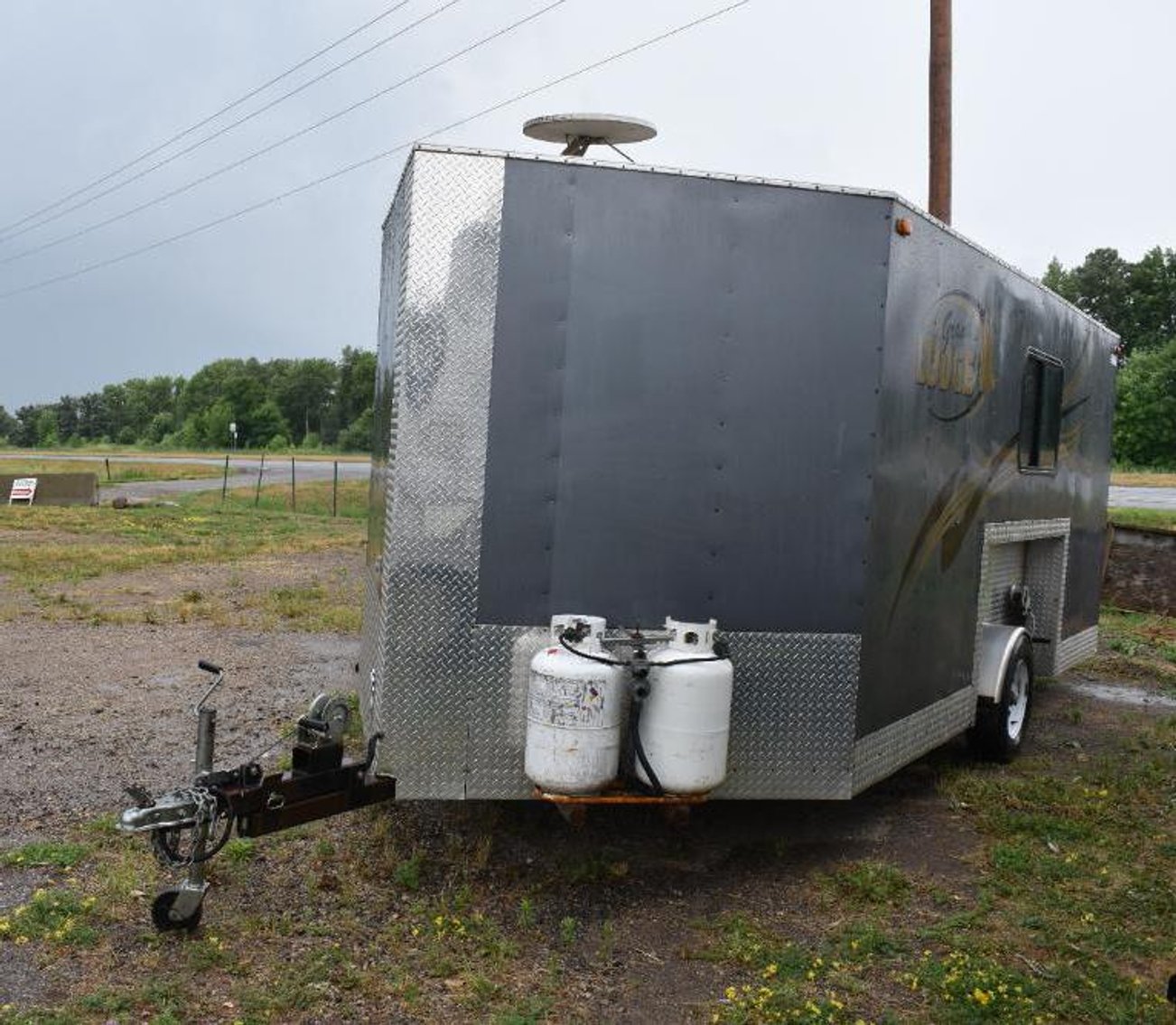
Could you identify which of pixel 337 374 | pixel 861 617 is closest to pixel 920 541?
pixel 861 617

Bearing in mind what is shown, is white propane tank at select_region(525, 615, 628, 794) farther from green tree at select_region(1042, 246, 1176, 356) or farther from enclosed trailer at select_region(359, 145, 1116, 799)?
green tree at select_region(1042, 246, 1176, 356)

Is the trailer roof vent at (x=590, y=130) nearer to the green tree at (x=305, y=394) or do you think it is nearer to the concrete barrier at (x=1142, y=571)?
the concrete barrier at (x=1142, y=571)

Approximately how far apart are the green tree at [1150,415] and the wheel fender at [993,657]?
169 ft

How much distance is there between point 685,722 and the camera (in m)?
4.74

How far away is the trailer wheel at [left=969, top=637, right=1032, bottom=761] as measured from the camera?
7.16 metres

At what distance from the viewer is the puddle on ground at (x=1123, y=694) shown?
30.8ft

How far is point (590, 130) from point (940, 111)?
24.8ft

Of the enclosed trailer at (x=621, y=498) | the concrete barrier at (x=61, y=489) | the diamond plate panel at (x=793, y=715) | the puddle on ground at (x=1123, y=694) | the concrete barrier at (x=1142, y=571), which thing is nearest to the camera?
the enclosed trailer at (x=621, y=498)

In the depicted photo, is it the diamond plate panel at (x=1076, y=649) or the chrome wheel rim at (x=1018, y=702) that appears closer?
the chrome wheel rim at (x=1018, y=702)

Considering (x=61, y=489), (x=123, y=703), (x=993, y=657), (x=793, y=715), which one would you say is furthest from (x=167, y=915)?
(x=61, y=489)

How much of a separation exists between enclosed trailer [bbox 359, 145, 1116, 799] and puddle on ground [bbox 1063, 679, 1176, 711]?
4840 mm

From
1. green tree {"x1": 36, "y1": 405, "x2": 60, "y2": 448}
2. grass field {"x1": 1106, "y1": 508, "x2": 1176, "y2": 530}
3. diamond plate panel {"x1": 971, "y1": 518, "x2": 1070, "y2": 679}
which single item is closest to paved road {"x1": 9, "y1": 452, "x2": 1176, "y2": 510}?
grass field {"x1": 1106, "y1": 508, "x2": 1176, "y2": 530}

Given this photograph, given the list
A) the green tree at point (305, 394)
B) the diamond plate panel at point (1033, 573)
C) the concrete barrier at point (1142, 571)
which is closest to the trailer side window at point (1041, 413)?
the diamond plate panel at point (1033, 573)

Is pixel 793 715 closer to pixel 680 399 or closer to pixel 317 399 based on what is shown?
pixel 680 399
